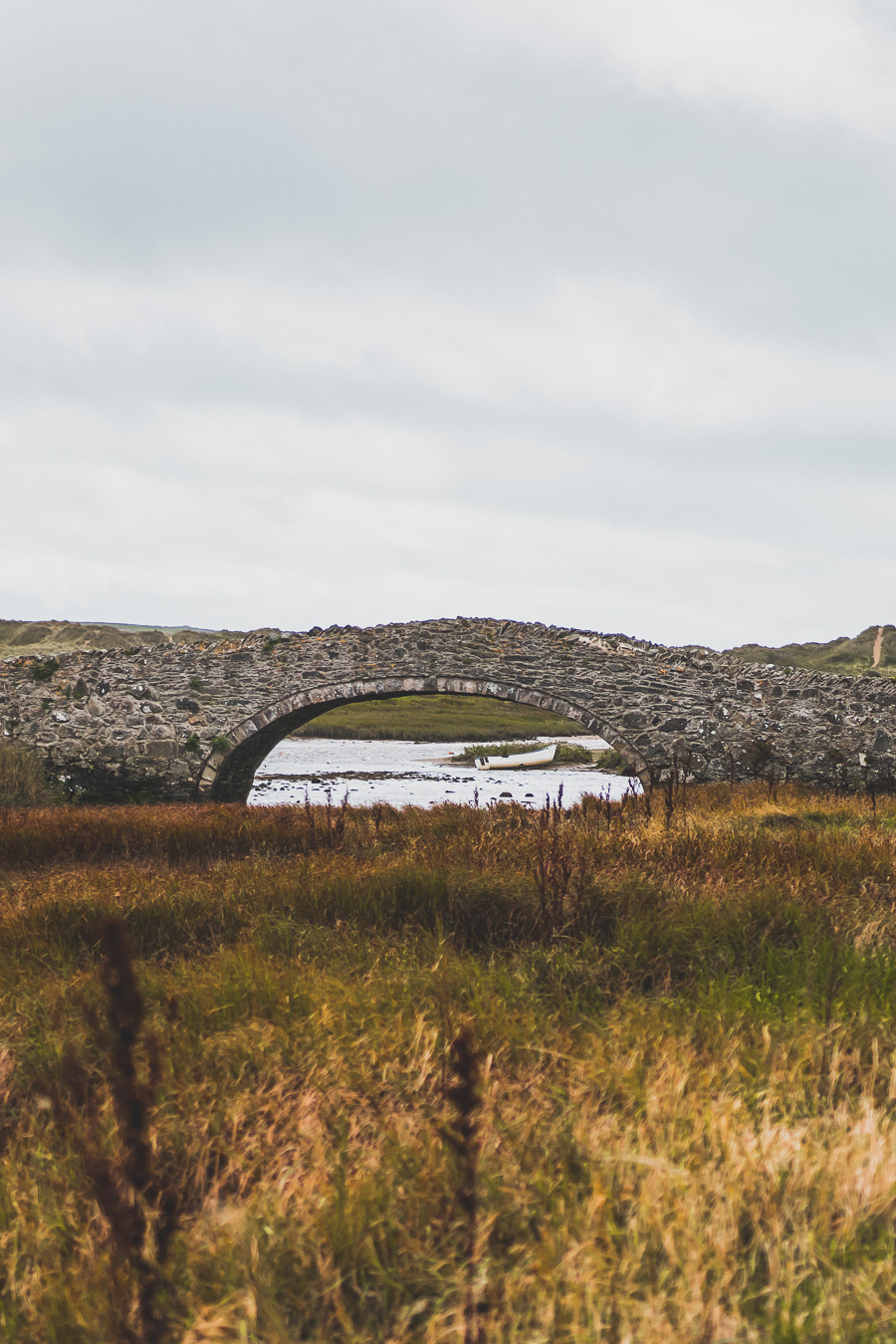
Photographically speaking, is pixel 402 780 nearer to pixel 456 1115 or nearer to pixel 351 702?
pixel 351 702

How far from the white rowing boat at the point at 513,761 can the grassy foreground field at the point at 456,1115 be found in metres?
31.3

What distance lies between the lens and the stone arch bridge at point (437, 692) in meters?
15.7

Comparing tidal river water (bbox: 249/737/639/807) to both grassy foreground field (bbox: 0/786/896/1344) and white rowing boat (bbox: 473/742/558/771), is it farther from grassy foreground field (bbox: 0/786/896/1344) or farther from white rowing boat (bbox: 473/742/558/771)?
grassy foreground field (bbox: 0/786/896/1344)

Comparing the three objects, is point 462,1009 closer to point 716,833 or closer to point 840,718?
point 716,833

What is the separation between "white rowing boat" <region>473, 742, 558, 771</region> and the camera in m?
36.0

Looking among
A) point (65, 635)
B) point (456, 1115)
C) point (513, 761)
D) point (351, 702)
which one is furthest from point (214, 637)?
point (456, 1115)

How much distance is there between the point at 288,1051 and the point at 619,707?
45.7ft

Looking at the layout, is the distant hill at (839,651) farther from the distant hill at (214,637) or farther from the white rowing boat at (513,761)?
the white rowing boat at (513,761)

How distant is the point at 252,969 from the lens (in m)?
3.36

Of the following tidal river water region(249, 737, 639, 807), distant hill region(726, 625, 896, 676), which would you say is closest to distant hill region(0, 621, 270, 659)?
tidal river water region(249, 737, 639, 807)

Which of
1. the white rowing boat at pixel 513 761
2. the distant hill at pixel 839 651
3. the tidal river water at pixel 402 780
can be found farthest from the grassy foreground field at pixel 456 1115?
the distant hill at pixel 839 651

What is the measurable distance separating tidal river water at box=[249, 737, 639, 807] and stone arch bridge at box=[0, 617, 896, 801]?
208cm

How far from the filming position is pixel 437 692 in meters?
16.3

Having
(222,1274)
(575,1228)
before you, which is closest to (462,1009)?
(575,1228)
